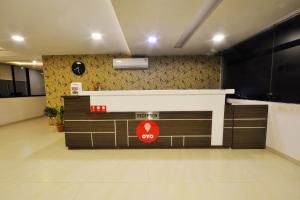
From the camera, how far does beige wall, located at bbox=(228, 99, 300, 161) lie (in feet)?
8.15

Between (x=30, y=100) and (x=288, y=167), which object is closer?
(x=288, y=167)

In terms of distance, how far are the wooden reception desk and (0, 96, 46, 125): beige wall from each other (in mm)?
4493

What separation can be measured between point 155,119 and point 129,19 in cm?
193

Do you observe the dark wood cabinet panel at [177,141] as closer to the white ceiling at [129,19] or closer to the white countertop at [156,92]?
the white countertop at [156,92]

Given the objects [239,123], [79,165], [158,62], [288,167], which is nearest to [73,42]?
[158,62]

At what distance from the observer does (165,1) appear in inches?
78.4

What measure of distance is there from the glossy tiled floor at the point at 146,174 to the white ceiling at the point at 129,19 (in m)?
2.46

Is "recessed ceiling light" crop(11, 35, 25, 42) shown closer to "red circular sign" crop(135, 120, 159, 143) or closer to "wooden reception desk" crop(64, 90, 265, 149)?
"wooden reception desk" crop(64, 90, 265, 149)

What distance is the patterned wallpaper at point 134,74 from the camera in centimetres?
517

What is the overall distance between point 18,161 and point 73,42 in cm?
289

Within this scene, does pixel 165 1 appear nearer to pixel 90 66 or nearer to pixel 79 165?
pixel 79 165

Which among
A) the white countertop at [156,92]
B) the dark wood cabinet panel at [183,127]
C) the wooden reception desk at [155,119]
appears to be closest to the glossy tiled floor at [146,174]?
the wooden reception desk at [155,119]

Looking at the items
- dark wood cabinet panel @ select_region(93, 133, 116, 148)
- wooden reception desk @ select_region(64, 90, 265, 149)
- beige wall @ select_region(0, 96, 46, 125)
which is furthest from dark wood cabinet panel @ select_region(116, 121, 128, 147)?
beige wall @ select_region(0, 96, 46, 125)

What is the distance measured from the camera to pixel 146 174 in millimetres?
2225
